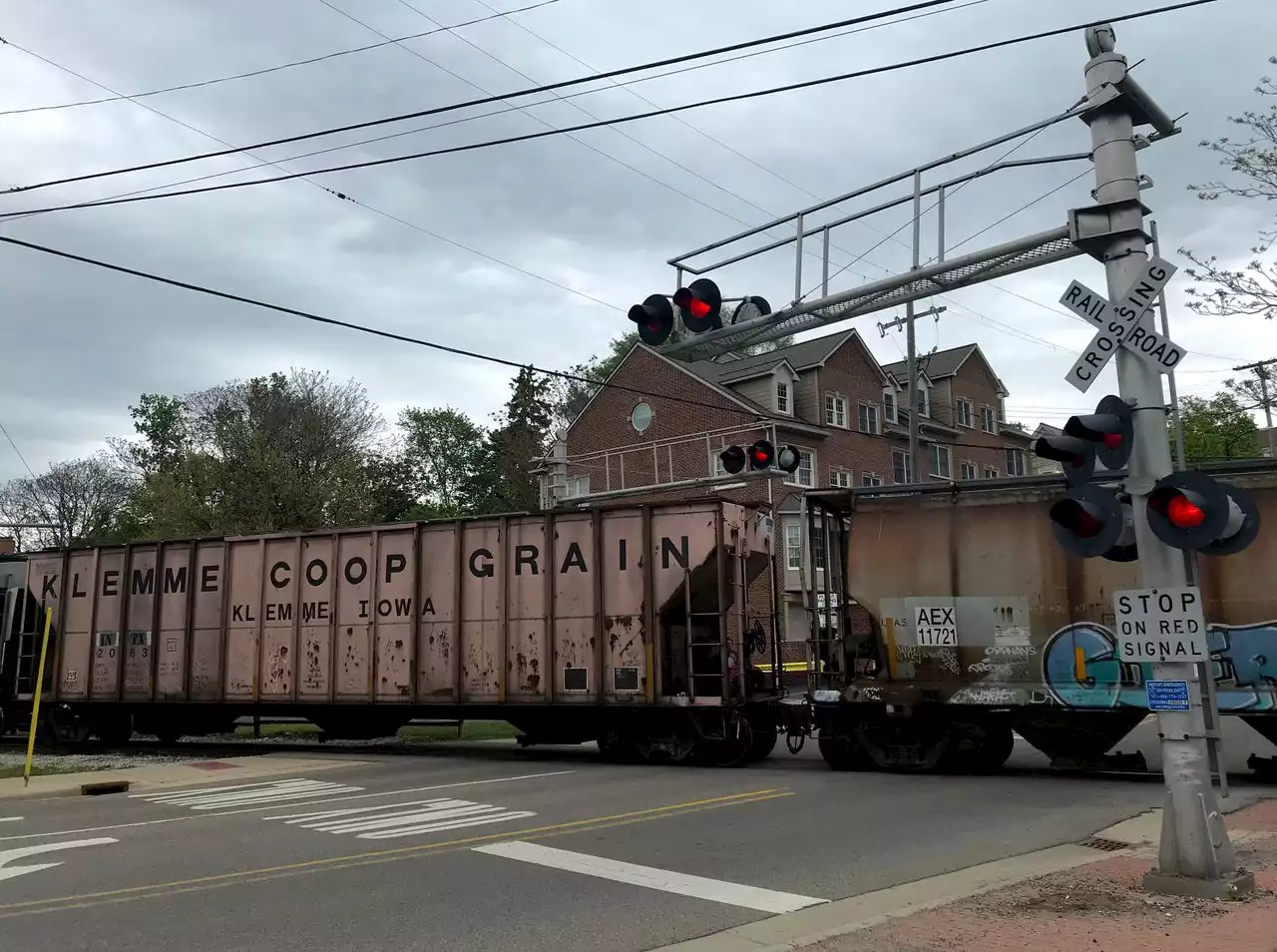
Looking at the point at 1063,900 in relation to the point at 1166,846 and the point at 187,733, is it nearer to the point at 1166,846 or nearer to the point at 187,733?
the point at 1166,846

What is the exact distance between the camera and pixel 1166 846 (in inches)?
265

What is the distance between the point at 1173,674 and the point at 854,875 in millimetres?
2639

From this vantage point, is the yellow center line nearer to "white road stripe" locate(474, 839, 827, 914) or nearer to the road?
the road

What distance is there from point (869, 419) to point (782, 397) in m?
5.30

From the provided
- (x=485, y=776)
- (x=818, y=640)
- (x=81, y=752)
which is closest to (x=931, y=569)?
(x=818, y=640)

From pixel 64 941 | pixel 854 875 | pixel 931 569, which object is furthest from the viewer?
pixel 931 569

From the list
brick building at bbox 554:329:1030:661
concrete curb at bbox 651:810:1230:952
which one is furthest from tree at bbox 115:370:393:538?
concrete curb at bbox 651:810:1230:952

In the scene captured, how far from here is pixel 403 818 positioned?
10.2 m

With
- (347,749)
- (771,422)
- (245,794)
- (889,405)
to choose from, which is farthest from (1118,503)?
(889,405)

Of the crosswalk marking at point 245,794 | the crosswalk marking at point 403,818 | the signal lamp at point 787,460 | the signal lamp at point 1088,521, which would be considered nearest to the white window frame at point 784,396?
the signal lamp at point 787,460

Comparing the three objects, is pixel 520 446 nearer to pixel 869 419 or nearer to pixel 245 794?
pixel 869 419

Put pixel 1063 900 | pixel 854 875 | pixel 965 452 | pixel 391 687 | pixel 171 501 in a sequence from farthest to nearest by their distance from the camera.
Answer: pixel 965 452
pixel 171 501
pixel 391 687
pixel 854 875
pixel 1063 900

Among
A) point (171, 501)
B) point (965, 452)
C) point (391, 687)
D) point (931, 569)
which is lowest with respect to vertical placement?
point (391, 687)

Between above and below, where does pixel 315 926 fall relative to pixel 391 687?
below
